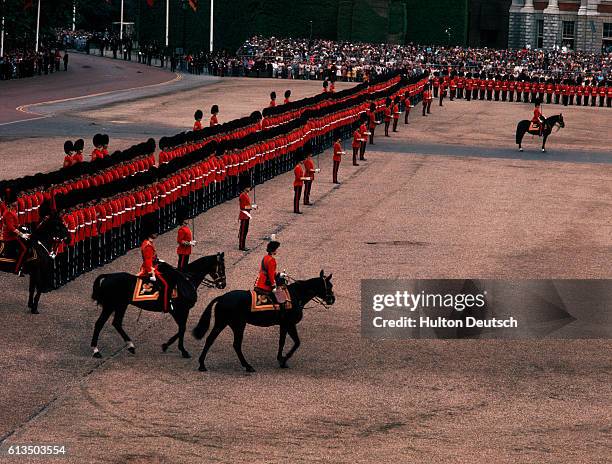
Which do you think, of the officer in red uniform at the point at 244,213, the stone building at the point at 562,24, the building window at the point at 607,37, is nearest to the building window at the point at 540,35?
the stone building at the point at 562,24

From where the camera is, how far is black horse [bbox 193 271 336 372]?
20.9 metres

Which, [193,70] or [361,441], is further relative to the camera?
[193,70]

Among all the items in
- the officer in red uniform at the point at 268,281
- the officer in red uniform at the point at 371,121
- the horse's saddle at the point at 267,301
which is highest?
the officer in red uniform at the point at 371,121

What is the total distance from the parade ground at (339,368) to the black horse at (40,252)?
41cm

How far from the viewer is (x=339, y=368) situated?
21609mm

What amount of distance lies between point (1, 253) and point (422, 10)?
9373cm

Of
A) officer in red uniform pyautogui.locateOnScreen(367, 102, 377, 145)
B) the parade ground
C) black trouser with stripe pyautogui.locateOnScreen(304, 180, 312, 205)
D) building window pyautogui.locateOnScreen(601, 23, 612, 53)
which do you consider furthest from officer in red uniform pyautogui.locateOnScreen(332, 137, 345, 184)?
building window pyautogui.locateOnScreen(601, 23, 612, 53)

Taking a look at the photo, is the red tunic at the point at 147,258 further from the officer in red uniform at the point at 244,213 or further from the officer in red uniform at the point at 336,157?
the officer in red uniform at the point at 336,157

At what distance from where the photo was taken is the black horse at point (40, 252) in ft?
79.8

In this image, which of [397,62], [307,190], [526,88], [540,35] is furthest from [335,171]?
[540,35]

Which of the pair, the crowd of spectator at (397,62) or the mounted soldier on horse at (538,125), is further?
the crowd of spectator at (397,62)

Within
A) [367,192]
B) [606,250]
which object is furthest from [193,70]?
[606,250]

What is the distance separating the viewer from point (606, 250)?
104 feet

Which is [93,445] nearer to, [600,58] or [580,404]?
[580,404]
